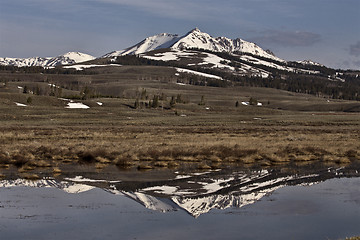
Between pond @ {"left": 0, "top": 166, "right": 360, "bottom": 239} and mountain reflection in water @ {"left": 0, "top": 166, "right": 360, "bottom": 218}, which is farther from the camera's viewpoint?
mountain reflection in water @ {"left": 0, "top": 166, "right": 360, "bottom": 218}

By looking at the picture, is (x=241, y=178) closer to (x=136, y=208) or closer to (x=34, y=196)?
(x=136, y=208)

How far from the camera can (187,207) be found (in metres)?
22.8

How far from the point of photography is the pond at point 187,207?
60.5ft

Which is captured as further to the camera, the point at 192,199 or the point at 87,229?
the point at 192,199

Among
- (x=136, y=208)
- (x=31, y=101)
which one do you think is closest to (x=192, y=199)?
(x=136, y=208)

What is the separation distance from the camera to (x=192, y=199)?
24.6 meters

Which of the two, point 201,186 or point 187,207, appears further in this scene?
point 201,186

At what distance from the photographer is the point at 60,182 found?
96.0ft

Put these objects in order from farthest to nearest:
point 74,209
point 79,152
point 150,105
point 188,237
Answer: point 150,105 < point 79,152 < point 74,209 < point 188,237

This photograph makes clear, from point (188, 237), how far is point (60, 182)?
1347 centimetres

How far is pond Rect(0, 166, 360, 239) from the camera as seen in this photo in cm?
1844

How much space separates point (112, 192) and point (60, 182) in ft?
14.0

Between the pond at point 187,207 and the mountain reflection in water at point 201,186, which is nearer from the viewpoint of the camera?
the pond at point 187,207

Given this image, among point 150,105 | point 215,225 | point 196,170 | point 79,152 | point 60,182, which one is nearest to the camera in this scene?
point 215,225
